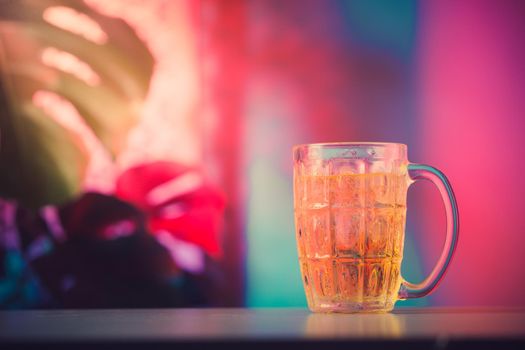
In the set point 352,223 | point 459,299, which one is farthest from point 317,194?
point 459,299

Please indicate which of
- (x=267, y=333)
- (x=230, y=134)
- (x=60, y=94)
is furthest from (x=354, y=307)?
(x=60, y=94)

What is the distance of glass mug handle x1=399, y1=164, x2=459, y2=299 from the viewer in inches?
30.0

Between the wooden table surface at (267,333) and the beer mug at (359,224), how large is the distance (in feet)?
0.41

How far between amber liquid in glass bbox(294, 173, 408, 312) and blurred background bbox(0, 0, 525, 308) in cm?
125

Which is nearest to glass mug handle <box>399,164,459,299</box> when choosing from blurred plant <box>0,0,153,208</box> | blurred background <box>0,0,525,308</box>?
blurred background <box>0,0,525,308</box>

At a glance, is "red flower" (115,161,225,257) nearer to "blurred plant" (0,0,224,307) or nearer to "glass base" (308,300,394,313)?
"blurred plant" (0,0,224,307)

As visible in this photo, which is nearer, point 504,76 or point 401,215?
point 401,215

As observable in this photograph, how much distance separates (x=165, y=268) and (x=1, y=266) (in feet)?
1.81

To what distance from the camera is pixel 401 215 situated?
801 mm

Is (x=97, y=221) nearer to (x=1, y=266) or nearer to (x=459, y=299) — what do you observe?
(x=1, y=266)

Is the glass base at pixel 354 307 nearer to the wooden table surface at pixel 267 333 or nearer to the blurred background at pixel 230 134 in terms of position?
the wooden table surface at pixel 267 333

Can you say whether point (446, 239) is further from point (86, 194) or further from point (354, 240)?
point (86, 194)

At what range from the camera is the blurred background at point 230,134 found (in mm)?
2064

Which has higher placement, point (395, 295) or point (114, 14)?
point (114, 14)
